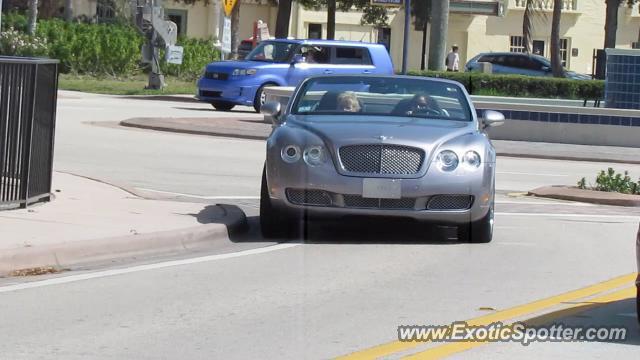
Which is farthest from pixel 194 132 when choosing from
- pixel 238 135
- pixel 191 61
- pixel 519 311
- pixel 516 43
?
pixel 516 43

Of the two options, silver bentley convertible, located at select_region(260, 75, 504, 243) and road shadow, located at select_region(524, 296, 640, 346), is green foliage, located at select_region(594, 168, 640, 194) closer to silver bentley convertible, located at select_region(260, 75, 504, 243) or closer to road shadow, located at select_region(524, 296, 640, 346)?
silver bentley convertible, located at select_region(260, 75, 504, 243)

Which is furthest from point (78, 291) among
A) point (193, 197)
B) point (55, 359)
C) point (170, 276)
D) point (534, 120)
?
point (534, 120)

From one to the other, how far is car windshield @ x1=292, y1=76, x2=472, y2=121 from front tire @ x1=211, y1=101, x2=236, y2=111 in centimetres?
2010

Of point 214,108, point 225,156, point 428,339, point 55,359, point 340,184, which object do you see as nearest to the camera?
point 55,359

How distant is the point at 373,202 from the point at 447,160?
0.78m

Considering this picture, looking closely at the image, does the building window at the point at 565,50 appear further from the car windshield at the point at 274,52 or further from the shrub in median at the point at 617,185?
the shrub in median at the point at 617,185

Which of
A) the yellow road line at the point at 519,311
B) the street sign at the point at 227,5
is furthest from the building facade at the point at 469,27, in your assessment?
the yellow road line at the point at 519,311

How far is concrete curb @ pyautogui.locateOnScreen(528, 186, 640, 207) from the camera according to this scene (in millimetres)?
16672

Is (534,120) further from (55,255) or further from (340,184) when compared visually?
(55,255)

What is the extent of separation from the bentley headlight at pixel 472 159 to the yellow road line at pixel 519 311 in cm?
183

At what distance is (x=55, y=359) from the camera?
23.7 ft

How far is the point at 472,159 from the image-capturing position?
39.1ft

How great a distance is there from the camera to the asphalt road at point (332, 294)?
7.72m

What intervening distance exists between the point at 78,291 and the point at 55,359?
2150 mm
